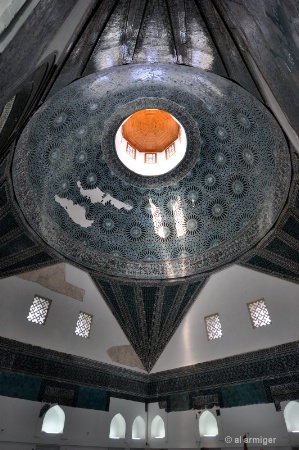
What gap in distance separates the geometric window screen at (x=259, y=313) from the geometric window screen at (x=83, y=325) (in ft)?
14.3

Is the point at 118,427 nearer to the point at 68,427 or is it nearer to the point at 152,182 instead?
the point at 68,427

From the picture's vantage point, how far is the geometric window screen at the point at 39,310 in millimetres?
7828

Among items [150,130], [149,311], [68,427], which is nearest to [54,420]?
[68,427]

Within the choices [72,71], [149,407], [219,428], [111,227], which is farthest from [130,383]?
[72,71]

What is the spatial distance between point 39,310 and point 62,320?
0.67 meters

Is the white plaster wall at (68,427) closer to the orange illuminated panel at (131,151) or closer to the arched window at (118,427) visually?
the arched window at (118,427)

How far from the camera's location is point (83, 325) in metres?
8.74

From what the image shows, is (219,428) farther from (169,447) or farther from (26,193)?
(26,193)

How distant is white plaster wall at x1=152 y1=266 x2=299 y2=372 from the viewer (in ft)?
25.0

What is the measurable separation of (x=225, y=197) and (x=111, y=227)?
3499 millimetres

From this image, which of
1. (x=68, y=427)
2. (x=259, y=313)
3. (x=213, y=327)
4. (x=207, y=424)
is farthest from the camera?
(x=213, y=327)

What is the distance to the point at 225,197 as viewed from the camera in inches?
362

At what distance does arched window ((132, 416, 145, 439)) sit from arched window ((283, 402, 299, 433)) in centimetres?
391

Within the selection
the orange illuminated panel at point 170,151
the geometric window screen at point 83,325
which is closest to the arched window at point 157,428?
the geometric window screen at point 83,325
